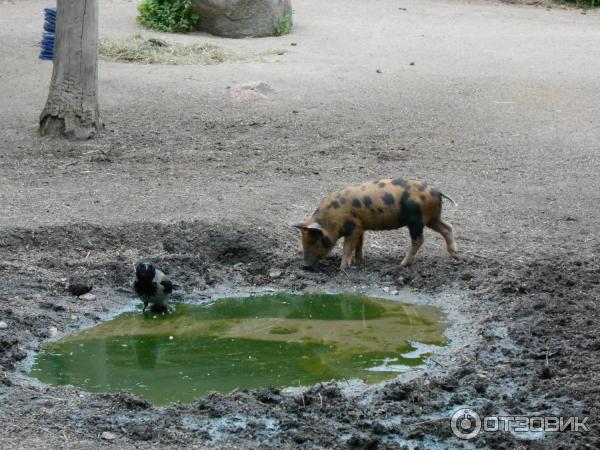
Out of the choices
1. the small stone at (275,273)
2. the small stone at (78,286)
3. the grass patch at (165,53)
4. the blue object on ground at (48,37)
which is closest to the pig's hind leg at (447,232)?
the small stone at (275,273)

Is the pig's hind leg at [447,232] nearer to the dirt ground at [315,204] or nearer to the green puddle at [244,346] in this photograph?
the dirt ground at [315,204]

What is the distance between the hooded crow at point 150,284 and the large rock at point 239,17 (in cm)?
1030

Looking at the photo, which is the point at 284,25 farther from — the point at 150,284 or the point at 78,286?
the point at 150,284

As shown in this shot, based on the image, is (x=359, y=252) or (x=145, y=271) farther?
(x=359, y=252)

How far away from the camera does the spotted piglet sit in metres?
9.06

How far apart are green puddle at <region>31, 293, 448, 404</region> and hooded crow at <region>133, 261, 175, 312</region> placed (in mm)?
201

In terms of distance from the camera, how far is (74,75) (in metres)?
12.9

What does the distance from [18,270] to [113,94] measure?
19.4 ft

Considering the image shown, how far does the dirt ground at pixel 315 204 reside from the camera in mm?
6402

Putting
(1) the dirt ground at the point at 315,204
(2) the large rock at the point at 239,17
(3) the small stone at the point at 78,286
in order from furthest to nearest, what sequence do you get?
(2) the large rock at the point at 239,17
(3) the small stone at the point at 78,286
(1) the dirt ground at the point at 315,204

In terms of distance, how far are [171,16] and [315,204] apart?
8.76 m

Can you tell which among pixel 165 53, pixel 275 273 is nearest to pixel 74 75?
pixel 165 53

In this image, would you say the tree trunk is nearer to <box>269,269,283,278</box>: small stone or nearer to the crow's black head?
<box>269,269,283,278</box>: small stone

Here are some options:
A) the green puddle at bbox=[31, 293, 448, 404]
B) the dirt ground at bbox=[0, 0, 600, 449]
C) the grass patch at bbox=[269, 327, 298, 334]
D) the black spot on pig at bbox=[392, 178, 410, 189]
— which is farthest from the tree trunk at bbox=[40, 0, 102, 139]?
the grass patch at bbox=[269, 327, 298, 334]
